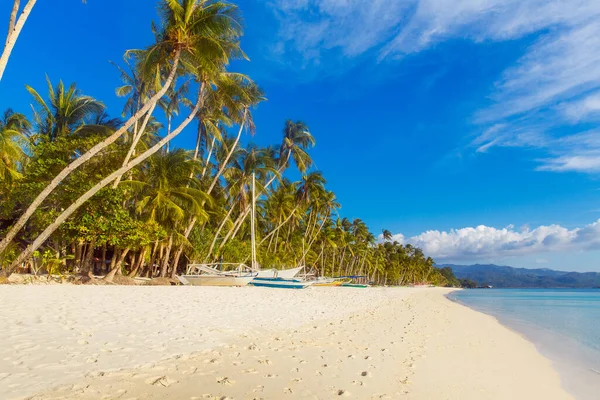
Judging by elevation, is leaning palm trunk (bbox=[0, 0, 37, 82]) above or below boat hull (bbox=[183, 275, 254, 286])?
above

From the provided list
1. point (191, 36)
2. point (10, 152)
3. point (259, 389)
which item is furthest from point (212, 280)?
point (259, 389)

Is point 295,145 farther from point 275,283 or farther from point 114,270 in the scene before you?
point 114,270

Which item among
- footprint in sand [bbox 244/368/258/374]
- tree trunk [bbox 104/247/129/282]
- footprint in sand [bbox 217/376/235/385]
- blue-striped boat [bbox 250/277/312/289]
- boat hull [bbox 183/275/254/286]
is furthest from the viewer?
blue-striped boat [bbox 250/277/312/289]

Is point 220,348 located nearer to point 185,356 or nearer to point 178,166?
point 185,356

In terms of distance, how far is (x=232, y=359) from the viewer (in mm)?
4418

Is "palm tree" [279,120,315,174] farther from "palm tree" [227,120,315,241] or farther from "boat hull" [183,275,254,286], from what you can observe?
"boat hull" [183,275,254,286]

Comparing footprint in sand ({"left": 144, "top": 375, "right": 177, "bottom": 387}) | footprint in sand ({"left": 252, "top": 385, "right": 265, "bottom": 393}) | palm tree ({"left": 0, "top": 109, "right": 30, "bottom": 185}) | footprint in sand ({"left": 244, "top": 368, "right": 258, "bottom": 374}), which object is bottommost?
footprint in sand ({"left": 252, "top": 385, "right": 265, "bottom": 393})

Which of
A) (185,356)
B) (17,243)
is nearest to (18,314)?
(185,356)

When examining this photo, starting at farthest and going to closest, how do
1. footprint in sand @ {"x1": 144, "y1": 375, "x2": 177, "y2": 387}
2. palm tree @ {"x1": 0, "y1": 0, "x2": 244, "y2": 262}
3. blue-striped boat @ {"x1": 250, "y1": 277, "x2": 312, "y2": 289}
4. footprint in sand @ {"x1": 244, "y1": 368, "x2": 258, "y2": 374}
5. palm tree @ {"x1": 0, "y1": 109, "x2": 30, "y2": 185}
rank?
blue-striped boat @ {"x1": 250, "y1": 277, "x2": 312, "y2": 289}
palm tree @ {"x1": 0, "y1": 109, "x2": 30, "y2": 185}
palm tree @ {"x1": 0, "y1": 0, "x2": 244, "y2": 262}
footprint in sand @ {"x1": 244, "y1": 368, "x2": 258, "y2": 374}
footprint in sand @ {"x1": 144, "y1": 375, "x2": 177, "y2": 387}

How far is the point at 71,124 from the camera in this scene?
1908 cm

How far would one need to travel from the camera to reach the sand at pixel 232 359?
3.35 m

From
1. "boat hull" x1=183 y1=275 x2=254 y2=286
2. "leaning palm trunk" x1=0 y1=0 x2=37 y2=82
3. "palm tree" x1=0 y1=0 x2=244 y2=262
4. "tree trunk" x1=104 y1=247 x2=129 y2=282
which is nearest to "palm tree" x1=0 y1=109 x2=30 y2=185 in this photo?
"palm tree" x1=0 y1=0 x2=244 y2=262

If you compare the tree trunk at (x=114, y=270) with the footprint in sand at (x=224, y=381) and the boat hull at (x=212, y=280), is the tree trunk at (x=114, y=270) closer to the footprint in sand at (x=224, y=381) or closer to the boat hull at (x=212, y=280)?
the boat hull at (x=212, y=280)

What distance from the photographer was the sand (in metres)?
3.35
